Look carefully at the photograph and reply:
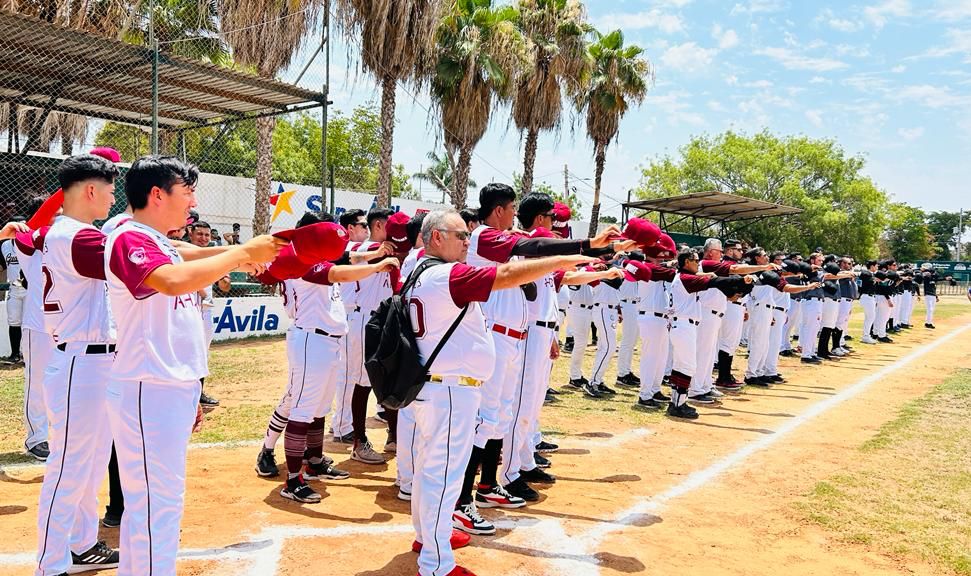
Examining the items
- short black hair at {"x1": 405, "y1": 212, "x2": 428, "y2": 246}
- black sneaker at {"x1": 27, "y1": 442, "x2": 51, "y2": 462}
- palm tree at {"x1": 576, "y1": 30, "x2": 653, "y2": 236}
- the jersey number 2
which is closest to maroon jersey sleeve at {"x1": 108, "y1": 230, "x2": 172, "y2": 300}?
the jersey number 2

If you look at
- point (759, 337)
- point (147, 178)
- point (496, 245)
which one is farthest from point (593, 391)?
point (147, 178)

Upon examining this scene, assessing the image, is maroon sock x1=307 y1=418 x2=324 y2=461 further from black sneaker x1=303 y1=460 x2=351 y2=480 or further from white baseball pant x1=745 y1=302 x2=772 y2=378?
white baseball pant x1=745 y1=302 x2=772 y2=378

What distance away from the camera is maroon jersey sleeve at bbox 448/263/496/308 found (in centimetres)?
328

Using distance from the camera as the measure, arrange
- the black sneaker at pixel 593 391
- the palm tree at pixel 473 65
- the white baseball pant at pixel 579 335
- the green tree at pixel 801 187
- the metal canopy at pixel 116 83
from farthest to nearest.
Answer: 1. the green tree at pixel 801 187
2. the palm tree at pixel 473 65
3. the white baseball pant at pixel 579 335
4. the metal canopy at pixel 116 83
5. the black sneaker at pixel 593 391

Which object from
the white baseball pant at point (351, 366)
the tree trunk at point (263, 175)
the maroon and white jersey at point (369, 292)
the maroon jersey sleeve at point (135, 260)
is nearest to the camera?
the maroon jersey sleeve at point (135, 260)

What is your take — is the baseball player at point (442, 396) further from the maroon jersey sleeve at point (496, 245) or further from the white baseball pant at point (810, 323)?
the white baseball pant at point (810, 323)

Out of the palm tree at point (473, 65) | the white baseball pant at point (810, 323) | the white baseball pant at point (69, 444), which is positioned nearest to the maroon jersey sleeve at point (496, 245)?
the white baseball pant at point (69, 444)

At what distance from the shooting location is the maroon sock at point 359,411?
6312 mm

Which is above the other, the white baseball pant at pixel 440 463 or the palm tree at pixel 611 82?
the palm tree at pixel 611 82

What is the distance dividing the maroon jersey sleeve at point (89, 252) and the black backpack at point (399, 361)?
1354 millimetres

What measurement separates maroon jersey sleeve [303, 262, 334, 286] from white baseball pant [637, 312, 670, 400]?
214 inches

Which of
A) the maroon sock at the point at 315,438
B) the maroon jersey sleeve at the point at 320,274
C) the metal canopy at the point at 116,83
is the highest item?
the metal canopy at the point at 116,83

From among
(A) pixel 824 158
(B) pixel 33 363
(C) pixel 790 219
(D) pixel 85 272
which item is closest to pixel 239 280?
(B) pixel 33 363

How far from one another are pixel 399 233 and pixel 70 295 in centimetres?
262
